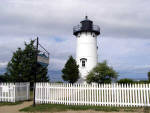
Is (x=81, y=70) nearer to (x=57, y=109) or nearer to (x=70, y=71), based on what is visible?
(x=70, y=71)

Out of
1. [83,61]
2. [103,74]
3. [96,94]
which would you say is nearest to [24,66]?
[83,61]

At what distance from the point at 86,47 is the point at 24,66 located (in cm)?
877

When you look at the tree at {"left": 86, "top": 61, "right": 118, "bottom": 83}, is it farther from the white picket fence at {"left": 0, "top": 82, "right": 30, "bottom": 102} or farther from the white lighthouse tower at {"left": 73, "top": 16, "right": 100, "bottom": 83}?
the white picket fence at {"left": 0, "top": 82, "right": 30, "bottom": 102}

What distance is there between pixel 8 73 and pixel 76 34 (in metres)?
11.0

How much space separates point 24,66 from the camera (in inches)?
891

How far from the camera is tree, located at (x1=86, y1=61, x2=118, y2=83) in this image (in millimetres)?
20797

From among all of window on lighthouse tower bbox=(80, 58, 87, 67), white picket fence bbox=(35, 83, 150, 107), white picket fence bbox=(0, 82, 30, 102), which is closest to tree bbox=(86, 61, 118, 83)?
window on lighthouse tower bbox=(80, 58, 87, 67)

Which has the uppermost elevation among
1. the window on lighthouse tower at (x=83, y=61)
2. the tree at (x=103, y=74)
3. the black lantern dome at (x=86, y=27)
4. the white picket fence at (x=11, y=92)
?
the black lantern dome at (x=86, y=27)

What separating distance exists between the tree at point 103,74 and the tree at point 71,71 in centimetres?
252

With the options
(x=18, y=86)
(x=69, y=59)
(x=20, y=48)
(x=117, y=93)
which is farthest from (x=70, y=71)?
(x=117, y=93)

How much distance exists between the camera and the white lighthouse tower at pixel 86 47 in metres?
24.6

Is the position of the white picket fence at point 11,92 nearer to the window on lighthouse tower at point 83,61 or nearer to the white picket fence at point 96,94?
the white picket fence at point 96,94

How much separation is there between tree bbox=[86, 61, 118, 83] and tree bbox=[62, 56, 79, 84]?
2520 millimetres

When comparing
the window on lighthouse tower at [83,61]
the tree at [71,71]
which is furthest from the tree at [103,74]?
the window on lighthouse tower at [83,61]
